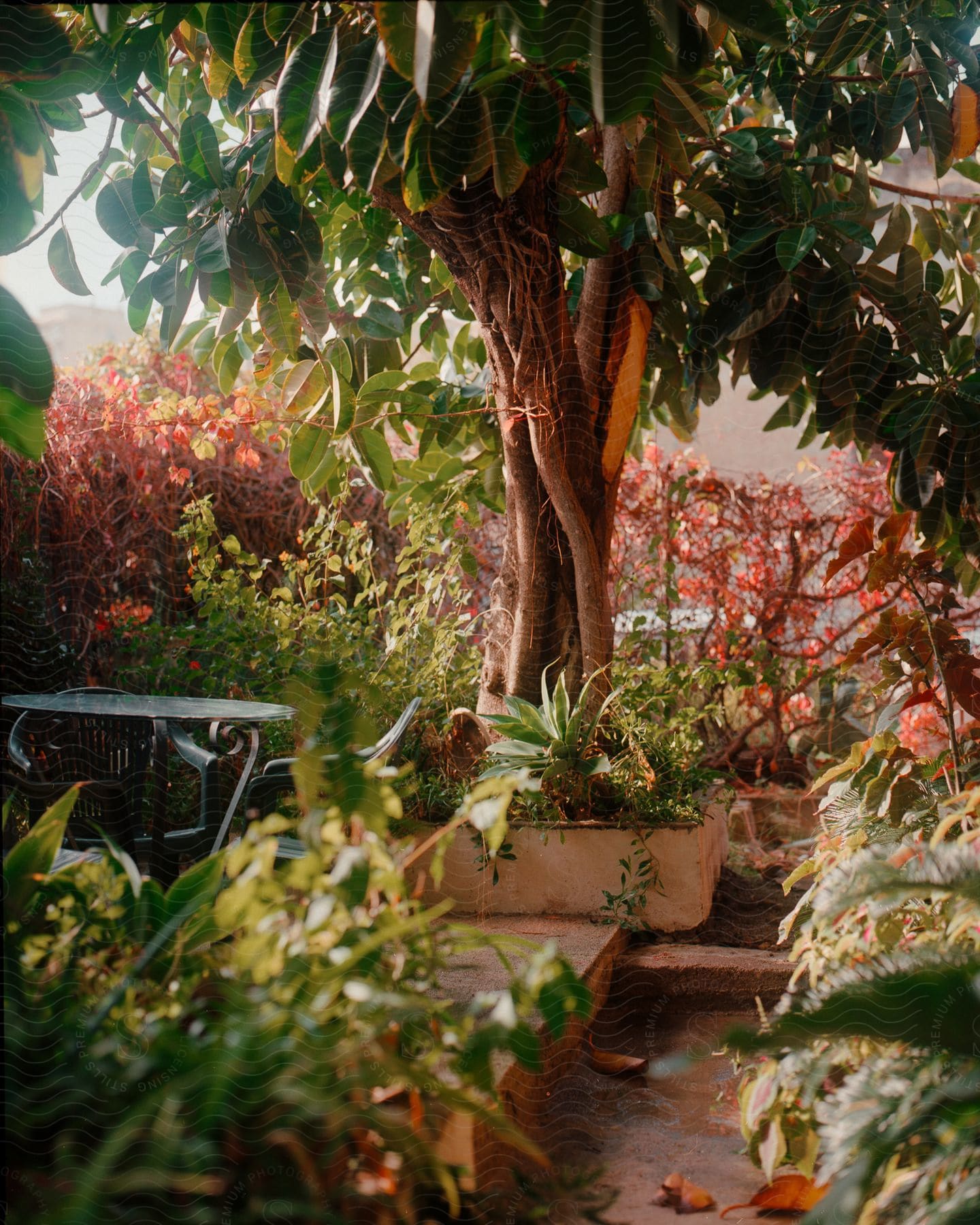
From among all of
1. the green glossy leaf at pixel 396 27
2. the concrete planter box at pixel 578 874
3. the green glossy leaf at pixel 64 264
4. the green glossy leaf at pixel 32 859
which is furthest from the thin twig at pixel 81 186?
the concrete planter box at pixel 578 874

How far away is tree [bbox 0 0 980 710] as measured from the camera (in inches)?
47.4

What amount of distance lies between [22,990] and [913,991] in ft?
2.57

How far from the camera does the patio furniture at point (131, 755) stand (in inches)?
65.0

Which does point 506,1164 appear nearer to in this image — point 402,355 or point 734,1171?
point 734,1171

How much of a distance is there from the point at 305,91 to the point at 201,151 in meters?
0.76

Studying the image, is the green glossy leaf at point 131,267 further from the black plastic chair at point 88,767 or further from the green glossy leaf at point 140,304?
the black plastic chair at point 88,767

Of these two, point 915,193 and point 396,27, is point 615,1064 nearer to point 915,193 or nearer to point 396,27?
point 396,27

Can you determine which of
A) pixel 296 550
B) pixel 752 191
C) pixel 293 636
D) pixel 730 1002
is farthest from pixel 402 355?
pixel 730 1002

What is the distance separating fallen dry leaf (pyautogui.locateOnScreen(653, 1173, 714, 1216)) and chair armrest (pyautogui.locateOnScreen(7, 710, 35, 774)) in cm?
127

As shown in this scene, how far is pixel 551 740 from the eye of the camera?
238cm

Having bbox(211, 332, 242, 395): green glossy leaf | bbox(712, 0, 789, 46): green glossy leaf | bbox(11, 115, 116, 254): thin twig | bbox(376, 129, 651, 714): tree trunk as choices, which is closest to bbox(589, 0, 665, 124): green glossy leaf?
bbox(712, 0, 789, 46): green glossy leaf

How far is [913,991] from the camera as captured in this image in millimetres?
855

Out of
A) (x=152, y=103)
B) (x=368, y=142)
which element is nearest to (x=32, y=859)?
(x=368, y=142)

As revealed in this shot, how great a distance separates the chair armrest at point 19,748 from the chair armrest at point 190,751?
250 mm
